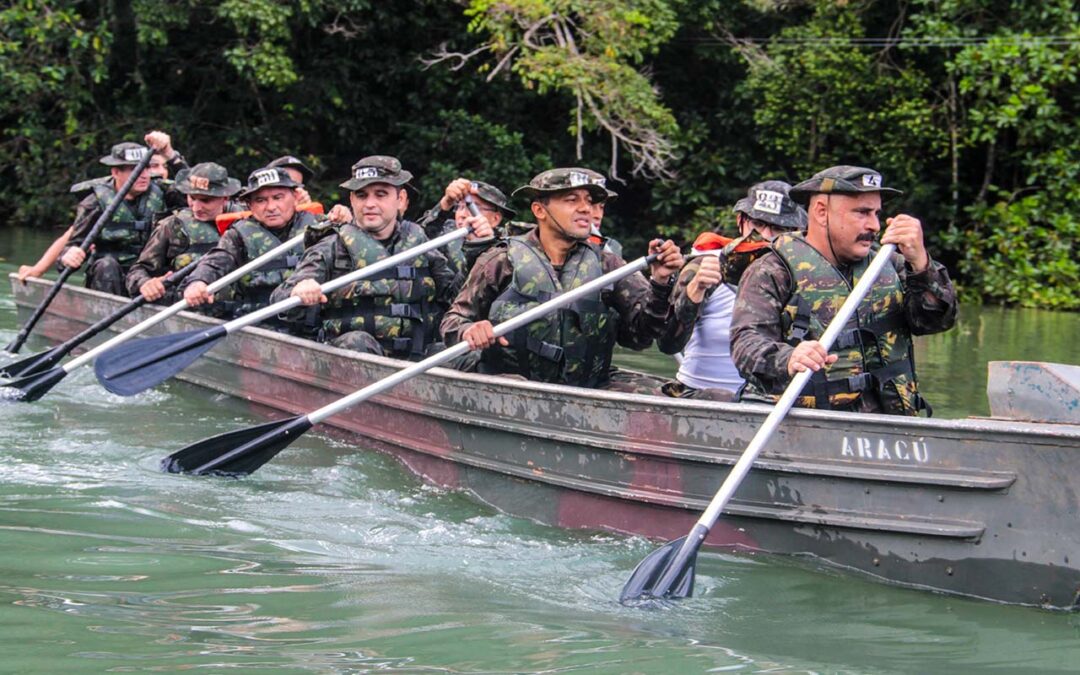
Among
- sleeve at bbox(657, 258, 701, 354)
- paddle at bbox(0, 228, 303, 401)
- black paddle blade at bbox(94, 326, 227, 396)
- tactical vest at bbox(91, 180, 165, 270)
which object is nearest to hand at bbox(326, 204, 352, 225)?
paddle at bbox(0, 228, 303, 401)

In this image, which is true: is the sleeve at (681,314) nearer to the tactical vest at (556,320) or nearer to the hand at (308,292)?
the tactical vest at (556,320)

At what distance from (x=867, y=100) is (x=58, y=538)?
1412cm

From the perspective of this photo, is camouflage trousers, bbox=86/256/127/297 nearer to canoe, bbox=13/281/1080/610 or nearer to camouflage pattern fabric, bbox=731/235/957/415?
canoe, bbox=13/281/1080/610

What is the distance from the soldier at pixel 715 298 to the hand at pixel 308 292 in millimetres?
2043

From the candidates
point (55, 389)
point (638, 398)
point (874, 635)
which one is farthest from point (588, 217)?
point (55, 389)

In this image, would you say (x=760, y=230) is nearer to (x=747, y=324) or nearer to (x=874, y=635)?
(x=747, y=324)

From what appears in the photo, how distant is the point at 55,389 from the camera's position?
33.0ft

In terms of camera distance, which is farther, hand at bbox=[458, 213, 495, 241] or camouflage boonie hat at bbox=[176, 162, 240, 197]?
camouflage boonie hat at bbox=[176, 162, 240, 197]

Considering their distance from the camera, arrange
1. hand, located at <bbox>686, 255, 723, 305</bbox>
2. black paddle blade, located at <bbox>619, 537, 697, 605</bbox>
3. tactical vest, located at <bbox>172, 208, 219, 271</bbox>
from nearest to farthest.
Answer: black paddle blade, located at <bbox>619, 537, 697, 605</bbox> < hand, located at <bbox>686, 255, 723, 305</bbox> < tactical vest, located at <bbox>172, 208, 219, 271</bbox>

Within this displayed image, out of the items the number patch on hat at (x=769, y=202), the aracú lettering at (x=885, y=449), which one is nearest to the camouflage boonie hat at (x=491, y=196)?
the number patch on hat at (x=769, y=202)

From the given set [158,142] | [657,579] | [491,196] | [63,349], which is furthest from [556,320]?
[158,142]

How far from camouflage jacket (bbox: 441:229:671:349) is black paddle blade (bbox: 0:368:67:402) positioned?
9.67 ft

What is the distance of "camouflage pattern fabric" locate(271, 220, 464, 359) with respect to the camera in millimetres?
8617

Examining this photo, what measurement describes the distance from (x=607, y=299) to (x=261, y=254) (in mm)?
3371
